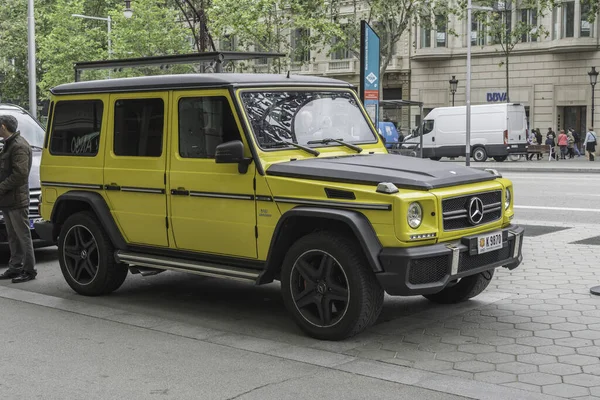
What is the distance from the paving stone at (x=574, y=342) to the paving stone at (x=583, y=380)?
73 cm

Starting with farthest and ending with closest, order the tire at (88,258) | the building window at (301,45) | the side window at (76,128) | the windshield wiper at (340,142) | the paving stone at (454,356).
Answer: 1. the building window at (301,45)
2. the side window at (76,128)
3. the tire at (88,258)
4. the windshield wiper at (340,142)
5. the paving stone at (454,356)

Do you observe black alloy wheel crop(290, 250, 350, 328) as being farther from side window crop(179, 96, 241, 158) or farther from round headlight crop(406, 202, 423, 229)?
side window crop(179, 96, 241, 158)

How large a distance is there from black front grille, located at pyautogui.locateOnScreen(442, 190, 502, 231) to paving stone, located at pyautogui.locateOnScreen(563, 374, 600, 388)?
1.44 meters

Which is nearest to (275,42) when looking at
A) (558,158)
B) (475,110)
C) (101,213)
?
(475,110)

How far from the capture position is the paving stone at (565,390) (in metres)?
5.29

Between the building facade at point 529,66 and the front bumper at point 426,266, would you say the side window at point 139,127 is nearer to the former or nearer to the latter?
the front bumper at point 426,266

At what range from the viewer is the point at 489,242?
6.81 meters

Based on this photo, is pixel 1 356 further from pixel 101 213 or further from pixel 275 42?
pixel 275 42

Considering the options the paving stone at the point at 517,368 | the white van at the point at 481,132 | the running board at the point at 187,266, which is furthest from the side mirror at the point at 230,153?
the white van at the point at 481,132

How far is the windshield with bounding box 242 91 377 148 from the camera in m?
7.32

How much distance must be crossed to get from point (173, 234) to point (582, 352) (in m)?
3.54

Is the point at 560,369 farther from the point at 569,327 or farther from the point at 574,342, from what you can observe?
the point at 569,327

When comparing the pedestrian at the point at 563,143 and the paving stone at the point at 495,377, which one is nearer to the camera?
the paving stone at the point at 495,377

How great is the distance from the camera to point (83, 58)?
54.1 meters
